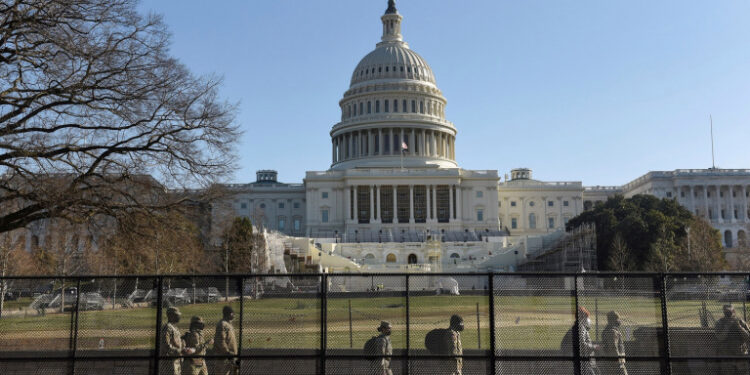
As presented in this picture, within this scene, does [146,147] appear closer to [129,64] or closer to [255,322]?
[129,64]

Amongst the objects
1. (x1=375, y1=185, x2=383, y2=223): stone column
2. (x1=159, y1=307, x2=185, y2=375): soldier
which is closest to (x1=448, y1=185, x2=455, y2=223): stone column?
(x1=375, y1=185, x2=383, y2=223): stone column

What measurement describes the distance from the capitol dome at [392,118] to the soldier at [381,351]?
374ft

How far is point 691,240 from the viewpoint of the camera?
75.9 meters

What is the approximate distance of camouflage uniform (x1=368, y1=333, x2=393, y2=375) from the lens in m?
14.6

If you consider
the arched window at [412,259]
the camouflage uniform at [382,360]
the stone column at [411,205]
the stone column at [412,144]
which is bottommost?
the camouflage uniform at [382,360]

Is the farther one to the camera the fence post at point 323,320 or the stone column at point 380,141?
the stone column at point 380,141

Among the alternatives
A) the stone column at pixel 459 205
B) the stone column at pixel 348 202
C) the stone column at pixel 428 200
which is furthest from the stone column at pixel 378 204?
the stone column at pixel 459 205

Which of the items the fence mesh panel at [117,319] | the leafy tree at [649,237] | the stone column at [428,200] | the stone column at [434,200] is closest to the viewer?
the fence mesh panel at [117,319]

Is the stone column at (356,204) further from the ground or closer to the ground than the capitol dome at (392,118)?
closer to the ground

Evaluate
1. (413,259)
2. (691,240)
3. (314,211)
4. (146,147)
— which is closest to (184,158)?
(146,147)

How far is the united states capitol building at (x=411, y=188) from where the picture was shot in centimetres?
12075

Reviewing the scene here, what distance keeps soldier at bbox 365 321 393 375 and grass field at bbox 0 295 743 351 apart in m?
0.47

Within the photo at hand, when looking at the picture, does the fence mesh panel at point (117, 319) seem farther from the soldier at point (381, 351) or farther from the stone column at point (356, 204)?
the stone column at point (356, 204)

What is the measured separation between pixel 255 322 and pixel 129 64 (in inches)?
359
